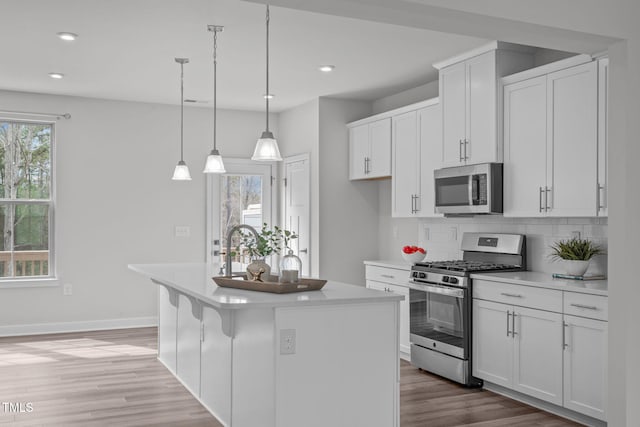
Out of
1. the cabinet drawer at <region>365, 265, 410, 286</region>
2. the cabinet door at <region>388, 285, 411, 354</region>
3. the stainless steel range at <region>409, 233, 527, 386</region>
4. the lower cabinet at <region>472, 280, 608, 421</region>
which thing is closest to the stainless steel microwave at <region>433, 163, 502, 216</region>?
the stainless steel range at <region>409, 233, 527, 386</region>

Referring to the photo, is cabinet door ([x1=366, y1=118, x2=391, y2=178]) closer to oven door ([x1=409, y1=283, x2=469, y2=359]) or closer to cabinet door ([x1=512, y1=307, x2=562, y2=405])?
oven door ([x1=409, y1=283, x2=469, y2=359])

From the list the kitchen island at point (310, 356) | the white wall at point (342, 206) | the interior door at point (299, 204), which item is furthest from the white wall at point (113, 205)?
the kitchen island at point (310, 356)

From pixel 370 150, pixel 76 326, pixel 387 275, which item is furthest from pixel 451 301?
pixel 76 326

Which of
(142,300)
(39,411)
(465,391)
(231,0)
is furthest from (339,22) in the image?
(142,300)

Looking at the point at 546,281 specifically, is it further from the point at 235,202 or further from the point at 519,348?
the point at 235,202

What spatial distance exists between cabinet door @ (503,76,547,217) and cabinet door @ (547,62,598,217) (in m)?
0.07

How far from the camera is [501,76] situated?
4629 mm

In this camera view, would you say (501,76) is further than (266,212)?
No

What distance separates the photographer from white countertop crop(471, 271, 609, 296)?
3688mm

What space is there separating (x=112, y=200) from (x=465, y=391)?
14.5 feet

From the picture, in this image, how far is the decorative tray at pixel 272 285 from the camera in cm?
325

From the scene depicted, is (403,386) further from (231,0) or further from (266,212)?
(266,212)

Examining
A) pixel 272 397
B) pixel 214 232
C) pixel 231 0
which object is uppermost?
Result: pixel 231 0

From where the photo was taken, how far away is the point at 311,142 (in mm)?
6805
